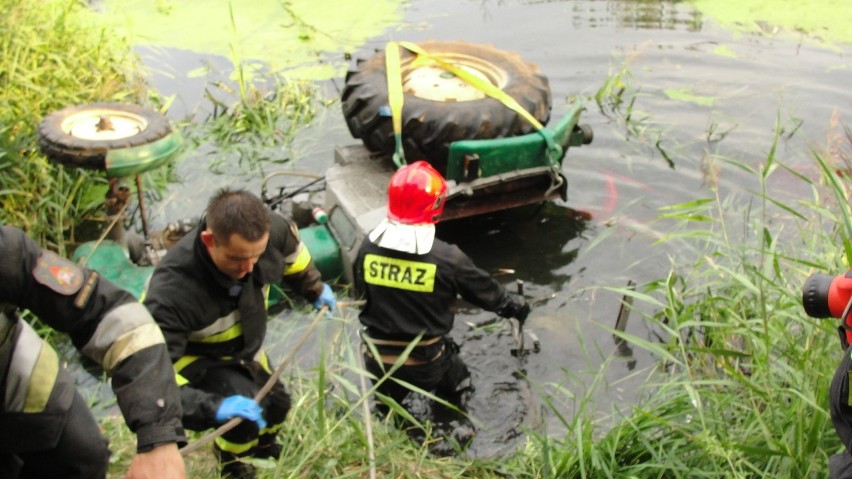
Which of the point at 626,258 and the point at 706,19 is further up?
the point at 706,19

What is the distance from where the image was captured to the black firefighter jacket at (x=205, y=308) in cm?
288

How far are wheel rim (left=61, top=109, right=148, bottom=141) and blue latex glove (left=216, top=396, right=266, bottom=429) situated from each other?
2.20m

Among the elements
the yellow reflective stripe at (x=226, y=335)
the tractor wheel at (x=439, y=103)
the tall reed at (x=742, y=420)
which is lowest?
the tall reed at (x=742, y=420)

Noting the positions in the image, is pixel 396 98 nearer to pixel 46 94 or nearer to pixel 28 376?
pixel 46 94

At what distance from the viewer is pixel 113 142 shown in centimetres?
443

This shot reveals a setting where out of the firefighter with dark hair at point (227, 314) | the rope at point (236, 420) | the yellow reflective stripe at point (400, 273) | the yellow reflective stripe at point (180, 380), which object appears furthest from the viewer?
the yellow reflective stripe at point (400, 273)

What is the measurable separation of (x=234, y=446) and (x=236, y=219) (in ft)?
3.61

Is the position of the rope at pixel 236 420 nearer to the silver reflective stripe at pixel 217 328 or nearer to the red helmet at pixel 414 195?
the silver reflective stripe at pixel 217 328

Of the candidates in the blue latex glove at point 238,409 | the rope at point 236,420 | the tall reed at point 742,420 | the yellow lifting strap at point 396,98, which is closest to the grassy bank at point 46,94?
the yellow lifting strap at point 396,98

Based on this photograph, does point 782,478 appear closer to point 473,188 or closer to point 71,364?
point 473,188

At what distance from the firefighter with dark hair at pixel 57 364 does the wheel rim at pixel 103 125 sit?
2529mm

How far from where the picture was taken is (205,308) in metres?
2.95

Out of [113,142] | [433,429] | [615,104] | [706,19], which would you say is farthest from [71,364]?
[706,19]

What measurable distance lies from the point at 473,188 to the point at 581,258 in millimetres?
955
